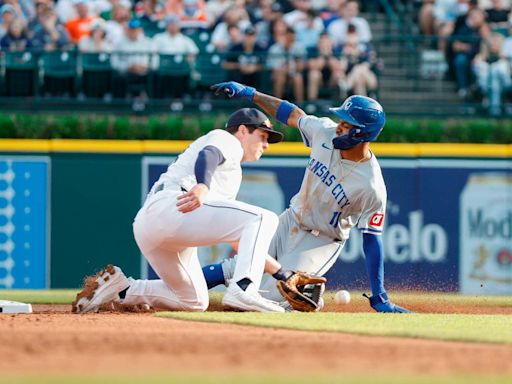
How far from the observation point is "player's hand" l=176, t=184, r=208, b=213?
23.6ft

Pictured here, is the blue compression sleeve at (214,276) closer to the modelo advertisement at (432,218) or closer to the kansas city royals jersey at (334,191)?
the kansas city royals jersey at (334,191)

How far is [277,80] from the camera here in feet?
44.9

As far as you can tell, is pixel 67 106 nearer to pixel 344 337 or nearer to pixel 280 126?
pixel 280 126

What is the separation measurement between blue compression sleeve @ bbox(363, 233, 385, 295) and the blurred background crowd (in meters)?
5.60

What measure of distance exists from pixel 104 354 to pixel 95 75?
8618 mm

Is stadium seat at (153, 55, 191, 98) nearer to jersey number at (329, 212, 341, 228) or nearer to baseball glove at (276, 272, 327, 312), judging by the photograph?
jersey number at (329, 212, 341, 228)

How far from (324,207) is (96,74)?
5.49 meters

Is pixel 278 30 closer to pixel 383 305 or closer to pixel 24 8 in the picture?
pixel 24 8

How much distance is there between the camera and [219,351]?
5391mm

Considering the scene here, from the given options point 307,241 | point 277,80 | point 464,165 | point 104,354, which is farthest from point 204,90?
point 104,354

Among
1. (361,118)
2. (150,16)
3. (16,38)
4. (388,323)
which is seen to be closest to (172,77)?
(150,16)

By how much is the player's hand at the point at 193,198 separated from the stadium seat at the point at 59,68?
647cm

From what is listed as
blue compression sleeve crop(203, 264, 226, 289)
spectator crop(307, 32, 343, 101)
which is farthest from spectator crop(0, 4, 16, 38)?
blue compression sleeve crop(203, 264, 226, 289)

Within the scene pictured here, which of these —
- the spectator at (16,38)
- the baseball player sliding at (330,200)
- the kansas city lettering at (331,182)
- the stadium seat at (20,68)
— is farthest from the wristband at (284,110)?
the spectator at (16,38)
